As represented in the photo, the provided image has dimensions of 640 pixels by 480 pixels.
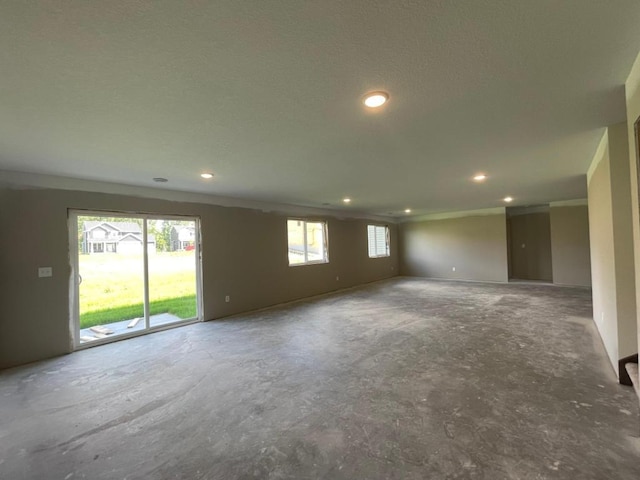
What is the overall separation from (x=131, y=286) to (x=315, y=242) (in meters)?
4.28

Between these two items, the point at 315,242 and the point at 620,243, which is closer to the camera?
the point at 620,243

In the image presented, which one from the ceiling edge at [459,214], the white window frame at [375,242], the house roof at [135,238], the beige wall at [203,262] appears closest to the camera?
the beige wall at [203,262]

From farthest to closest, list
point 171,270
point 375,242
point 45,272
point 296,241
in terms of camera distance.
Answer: point 375,242
point 296,241
point 171,270
point 45,272

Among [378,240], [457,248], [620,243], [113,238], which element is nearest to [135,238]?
[113,238]

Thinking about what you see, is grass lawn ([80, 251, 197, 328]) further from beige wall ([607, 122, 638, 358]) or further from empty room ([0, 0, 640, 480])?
beige wall ([607, 122, 638, 358])

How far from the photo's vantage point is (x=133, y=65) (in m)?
1.48

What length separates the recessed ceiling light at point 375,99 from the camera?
1.83 metres

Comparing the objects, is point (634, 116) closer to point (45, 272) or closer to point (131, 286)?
point (131, 286)

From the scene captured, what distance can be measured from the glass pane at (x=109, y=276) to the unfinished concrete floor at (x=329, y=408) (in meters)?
0.45

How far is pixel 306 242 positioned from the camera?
7160 millimetres

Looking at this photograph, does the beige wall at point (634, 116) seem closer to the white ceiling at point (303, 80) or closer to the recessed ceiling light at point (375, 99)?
the white ceiling at point (303, 80)

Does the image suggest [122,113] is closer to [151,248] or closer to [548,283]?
[151,248]

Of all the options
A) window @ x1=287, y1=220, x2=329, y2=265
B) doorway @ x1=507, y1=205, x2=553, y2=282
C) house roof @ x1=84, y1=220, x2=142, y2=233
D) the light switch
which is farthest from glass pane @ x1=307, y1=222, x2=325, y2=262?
doorway @ x1=507, y1=205, x2=553, y2=282

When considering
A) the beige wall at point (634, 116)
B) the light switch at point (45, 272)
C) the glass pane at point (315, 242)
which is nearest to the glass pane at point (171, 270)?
the light switch at point (45, 272)
